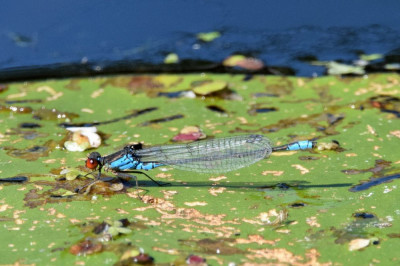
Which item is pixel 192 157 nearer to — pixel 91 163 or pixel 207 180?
pixel 207 180

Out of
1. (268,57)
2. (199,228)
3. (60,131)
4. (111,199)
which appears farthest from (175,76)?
(199,228)

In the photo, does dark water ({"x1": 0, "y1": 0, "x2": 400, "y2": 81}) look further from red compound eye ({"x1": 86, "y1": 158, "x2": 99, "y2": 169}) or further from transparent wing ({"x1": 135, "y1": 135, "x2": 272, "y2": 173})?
red compound eye ({"x1": 86, "y1": 158, "x2": 99, "y2": 169})

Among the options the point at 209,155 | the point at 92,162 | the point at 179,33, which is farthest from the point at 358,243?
the point at 179,33

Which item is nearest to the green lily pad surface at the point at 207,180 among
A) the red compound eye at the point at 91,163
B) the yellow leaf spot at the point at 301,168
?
the yellow leaf spot at the point at 301,168

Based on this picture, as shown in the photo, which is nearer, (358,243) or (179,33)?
(358,243)

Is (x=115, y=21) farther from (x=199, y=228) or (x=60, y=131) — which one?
(x=199, y=228)
